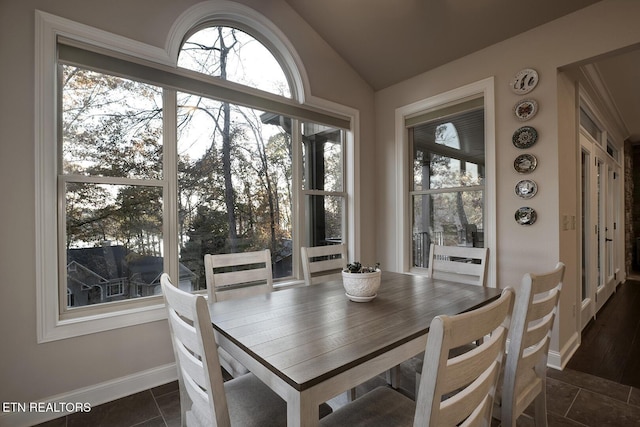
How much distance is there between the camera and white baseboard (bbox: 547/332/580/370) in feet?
7.85

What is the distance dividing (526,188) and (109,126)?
3264 mm

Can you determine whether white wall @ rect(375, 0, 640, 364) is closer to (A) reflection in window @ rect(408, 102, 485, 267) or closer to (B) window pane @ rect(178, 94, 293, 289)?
(A) reflection in window @ rect(408, 102, 485, 267)

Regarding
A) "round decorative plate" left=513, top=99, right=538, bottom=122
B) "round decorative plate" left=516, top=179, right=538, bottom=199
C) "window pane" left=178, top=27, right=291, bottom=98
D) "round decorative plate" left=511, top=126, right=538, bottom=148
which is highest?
"window pane" left=178, top=27, right=291, bottom=98

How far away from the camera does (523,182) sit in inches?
99.9

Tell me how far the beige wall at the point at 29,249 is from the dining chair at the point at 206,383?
1090 millimetres

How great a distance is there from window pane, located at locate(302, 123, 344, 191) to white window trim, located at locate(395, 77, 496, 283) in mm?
697

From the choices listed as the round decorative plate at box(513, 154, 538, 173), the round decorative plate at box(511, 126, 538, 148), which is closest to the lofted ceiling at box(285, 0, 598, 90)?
the round decorative plate at box(511, 126, 538, 148)

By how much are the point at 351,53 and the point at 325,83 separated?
47cm

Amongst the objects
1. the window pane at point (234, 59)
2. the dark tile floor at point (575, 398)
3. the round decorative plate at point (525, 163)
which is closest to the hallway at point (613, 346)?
the dark tile floor at point (575, 398)

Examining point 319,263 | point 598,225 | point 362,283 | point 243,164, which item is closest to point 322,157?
point 243,164

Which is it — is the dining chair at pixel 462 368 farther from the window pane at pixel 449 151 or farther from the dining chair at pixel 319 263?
the window pane at pixel 449 151

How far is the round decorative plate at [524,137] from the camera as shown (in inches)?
97.1

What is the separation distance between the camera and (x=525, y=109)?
252 cm

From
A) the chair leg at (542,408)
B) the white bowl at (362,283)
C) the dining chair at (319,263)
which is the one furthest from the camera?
the dining chair at (319,263)
